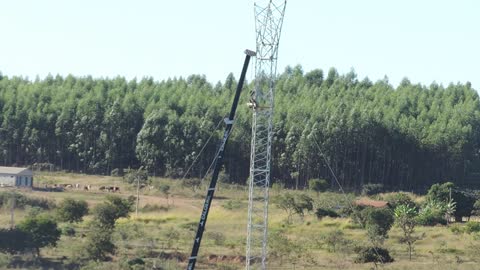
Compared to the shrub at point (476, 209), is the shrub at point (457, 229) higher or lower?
lower

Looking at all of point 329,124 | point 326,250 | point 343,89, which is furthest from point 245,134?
point 326,250

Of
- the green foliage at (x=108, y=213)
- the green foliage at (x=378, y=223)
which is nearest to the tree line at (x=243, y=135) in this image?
the green foliage at (x=378, y=223)

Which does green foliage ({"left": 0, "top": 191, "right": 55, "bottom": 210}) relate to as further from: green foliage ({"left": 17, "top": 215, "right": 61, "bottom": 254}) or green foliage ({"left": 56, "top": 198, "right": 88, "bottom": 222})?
green foliage ({"left": 17, "top": 215, "right": 61, "bottom": 254})

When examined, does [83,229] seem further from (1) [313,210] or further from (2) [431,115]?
(2) [431,115]

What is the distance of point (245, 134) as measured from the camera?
8894 cm

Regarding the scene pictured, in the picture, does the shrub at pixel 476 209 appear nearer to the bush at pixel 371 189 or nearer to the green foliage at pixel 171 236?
the bush at pixel 371 189

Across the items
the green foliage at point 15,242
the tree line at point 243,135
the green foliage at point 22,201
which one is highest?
the tree line at point 243,135

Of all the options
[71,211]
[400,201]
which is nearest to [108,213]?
[71,211]

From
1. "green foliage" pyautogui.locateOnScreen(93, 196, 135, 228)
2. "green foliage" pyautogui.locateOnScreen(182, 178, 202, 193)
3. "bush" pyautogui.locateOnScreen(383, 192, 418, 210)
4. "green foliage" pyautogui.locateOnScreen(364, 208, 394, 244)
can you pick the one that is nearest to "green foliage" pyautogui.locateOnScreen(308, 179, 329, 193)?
"bush" pyautogui.locateOnScreen(383, 192, 418, 210)

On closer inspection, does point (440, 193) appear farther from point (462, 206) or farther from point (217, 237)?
point (217, 237)

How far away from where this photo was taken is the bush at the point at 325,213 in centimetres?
6614

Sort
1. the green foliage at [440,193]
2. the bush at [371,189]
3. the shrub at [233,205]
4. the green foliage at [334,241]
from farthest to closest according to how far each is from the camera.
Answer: the bush at [371,189] < the green foliage at [440,193] < the shrub at [233,205] < the green foliage at [334,241]

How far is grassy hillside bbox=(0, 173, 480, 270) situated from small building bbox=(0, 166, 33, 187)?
8.93 ft

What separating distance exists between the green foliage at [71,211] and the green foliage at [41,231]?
6315 mm
